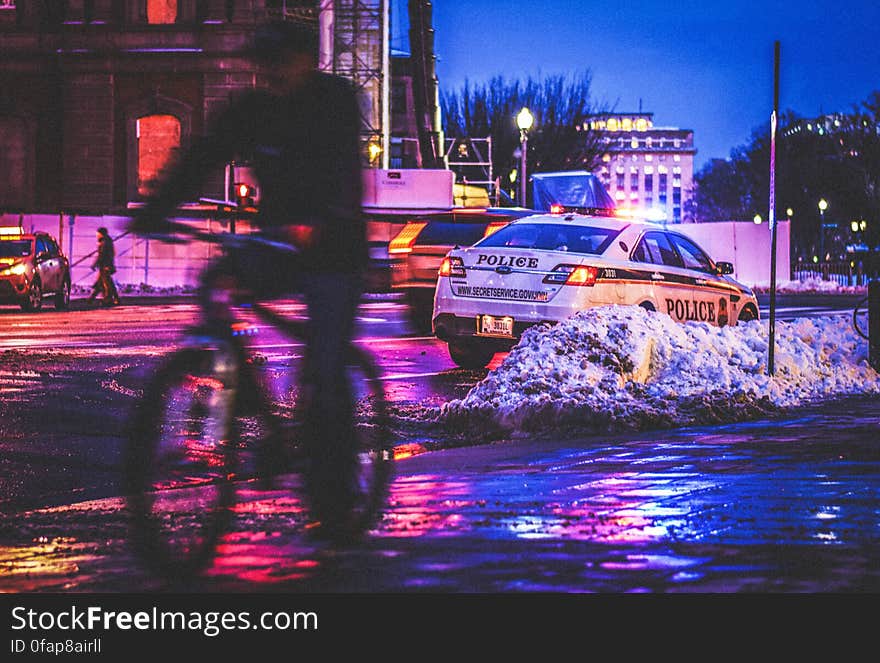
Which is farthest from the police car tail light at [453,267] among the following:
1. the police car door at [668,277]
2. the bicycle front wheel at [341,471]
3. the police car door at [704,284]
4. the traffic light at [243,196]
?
the bicycle front wheel at [341,471]

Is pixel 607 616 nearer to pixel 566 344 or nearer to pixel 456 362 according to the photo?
pixel 566 344

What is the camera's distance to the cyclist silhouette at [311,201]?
17.5 ft

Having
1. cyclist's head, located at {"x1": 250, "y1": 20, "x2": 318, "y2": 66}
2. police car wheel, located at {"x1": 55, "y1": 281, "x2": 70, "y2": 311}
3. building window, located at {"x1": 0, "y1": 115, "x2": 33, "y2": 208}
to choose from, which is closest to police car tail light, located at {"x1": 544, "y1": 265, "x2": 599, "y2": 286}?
cyclist's head, located at {"x1": 250, "y1": 20, "x2": 318, "y2": 66}

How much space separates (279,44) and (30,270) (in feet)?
70.9

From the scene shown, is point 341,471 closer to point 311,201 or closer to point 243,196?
point 311,201

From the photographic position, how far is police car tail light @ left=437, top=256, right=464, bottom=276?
46.6ft

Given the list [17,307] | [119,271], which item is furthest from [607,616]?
[119,271]

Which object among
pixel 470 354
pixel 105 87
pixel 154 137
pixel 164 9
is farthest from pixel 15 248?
pixel 164 9

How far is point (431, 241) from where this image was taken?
19469 mm

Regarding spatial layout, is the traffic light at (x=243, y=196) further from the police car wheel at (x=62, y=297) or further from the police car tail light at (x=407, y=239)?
the police car wheel at (x=62, y=297)

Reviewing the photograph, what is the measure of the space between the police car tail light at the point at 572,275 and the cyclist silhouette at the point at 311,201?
8094mm

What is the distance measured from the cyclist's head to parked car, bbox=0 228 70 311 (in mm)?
21097

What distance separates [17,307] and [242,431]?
23.7 meters

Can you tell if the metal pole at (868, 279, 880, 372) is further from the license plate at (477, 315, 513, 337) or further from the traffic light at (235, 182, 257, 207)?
the traffic light at (235, 182, 257, 207)
